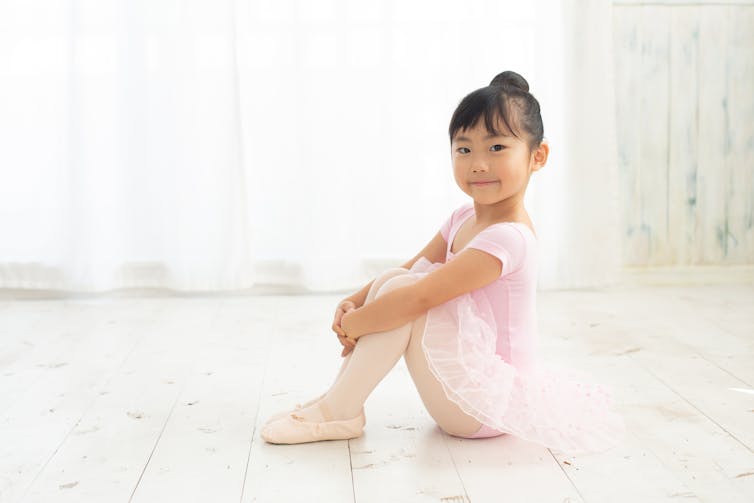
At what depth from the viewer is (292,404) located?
1.82m

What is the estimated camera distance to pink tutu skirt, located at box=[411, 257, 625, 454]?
1.47 m

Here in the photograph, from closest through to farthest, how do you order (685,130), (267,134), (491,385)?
(491,385), (267,134), (685,130)

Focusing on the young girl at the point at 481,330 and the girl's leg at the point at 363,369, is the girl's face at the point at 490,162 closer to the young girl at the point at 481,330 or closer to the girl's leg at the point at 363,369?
the young girl at the point at 481,330

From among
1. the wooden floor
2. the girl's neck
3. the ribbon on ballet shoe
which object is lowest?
the wooden floor

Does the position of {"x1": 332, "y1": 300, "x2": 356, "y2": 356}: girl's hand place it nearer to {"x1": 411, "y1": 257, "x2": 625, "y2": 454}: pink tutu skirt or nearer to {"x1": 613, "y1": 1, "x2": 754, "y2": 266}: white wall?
{"x1": 411, "y1": 257, "x2": 625, "y2": 454}: pink tutu skirt

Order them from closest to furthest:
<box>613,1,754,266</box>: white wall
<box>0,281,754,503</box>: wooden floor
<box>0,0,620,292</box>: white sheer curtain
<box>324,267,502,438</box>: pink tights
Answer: <box>0,281,754,503</box>: wooden floor
<box>324,267,502,438</box>: pink tights
<box>0,0,620,292</box>: white sheer curtain
<box>613,1,754,266</box>: white wall

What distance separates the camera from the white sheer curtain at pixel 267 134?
281 cm

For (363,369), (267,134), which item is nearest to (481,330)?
(363,369)

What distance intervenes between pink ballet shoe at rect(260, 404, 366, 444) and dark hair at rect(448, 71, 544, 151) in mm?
523

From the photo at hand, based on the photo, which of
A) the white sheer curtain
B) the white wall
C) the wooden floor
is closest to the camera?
the wooden floor

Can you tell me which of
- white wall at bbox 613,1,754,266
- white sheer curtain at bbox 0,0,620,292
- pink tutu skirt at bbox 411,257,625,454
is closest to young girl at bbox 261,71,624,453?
pink tutu skirt at bbox 411,257,625,454

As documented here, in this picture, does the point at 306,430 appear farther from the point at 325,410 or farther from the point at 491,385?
the point at 491,385

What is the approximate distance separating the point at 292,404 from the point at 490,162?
2.10 ft

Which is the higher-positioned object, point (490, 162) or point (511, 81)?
point (511, 81)
